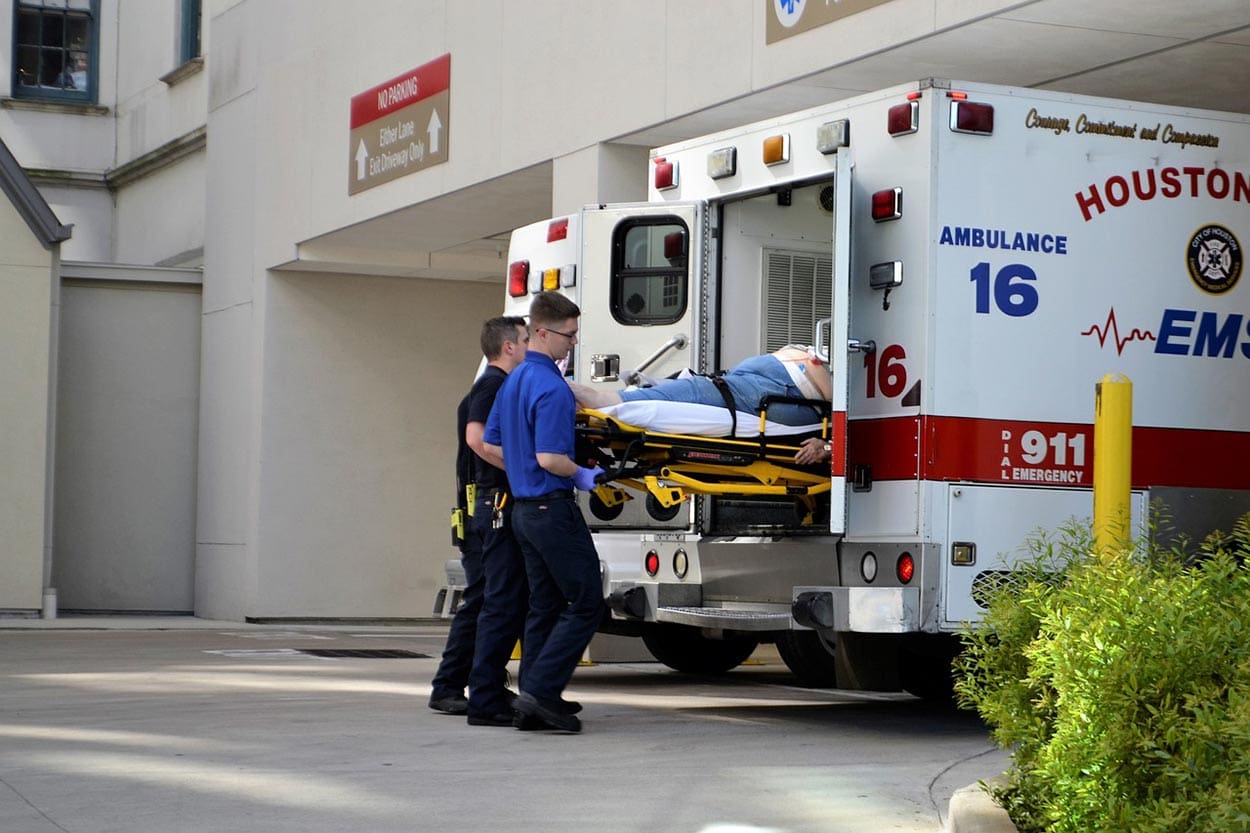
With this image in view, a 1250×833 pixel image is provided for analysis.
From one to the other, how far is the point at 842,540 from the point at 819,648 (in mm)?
2973

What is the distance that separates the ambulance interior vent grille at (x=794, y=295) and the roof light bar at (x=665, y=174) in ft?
2.06

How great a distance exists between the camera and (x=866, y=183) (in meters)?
8.76

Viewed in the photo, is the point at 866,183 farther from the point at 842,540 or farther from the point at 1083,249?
the point at 842,540

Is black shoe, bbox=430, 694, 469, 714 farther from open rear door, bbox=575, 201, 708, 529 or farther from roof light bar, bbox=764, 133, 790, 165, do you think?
roof light bar, bbox=764, 133, 790, 165

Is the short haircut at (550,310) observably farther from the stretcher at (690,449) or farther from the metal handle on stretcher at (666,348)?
the metal handle on stretcher at (666,348)

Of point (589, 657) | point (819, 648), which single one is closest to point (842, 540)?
point (819, 648)

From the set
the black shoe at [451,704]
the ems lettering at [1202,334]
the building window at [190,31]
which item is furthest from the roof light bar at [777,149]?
the building window at [190,31]

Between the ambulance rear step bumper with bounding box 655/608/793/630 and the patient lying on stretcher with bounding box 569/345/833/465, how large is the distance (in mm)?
758

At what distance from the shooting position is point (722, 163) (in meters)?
9.73

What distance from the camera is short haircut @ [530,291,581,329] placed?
328 inches

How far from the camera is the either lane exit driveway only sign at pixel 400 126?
15547 millimetres

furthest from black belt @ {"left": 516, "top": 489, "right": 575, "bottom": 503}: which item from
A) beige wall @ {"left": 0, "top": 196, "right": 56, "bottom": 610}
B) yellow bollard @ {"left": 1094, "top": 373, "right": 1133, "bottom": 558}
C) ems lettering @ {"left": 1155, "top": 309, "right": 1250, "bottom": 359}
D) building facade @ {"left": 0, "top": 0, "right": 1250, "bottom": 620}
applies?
beige wall @ {"left": 0, "top": 196, "right": 56, "bottom": 610}

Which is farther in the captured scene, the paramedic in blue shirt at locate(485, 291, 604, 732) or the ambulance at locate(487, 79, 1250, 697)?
the ambulance at locate(487, 79, 1250, 697)

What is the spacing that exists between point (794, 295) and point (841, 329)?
69.4 inches
